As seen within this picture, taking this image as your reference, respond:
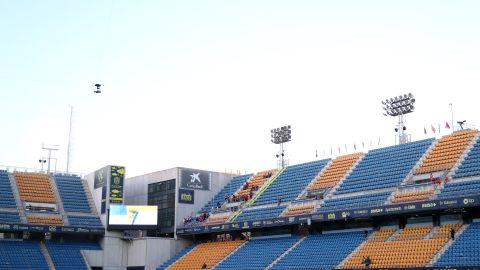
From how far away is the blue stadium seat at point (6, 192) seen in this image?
64.4 metres

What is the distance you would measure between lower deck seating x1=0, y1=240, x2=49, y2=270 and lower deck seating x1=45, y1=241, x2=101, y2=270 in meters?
1.17

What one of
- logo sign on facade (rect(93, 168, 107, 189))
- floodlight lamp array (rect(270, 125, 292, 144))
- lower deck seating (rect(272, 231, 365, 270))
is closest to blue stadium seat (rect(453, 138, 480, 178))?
lower deck seating (rect(272, 231, 365, 270))

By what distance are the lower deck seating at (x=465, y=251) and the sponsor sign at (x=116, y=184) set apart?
113 ft

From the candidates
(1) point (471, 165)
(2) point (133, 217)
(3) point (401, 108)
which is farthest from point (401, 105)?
(2) point (133, 217)

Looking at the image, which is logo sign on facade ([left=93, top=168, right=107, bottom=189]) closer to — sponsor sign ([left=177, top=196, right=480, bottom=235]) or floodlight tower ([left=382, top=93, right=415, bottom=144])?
sponsor sign ([left=177, top=196, right=480, bottom=235])

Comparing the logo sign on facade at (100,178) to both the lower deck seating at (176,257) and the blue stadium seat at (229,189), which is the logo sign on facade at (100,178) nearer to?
the lower deck seating at (176,257)

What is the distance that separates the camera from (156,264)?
2506 inches

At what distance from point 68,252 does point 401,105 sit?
3428cm

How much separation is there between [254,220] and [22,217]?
22.6 m

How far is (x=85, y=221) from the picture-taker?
2586 inches

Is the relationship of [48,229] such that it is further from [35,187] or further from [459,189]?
[459,189]

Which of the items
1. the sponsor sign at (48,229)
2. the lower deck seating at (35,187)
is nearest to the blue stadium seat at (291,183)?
the sponsor sign at (48,229)

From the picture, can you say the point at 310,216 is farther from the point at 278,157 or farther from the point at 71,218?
the point at 71,218

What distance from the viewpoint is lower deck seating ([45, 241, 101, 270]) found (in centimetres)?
6169
